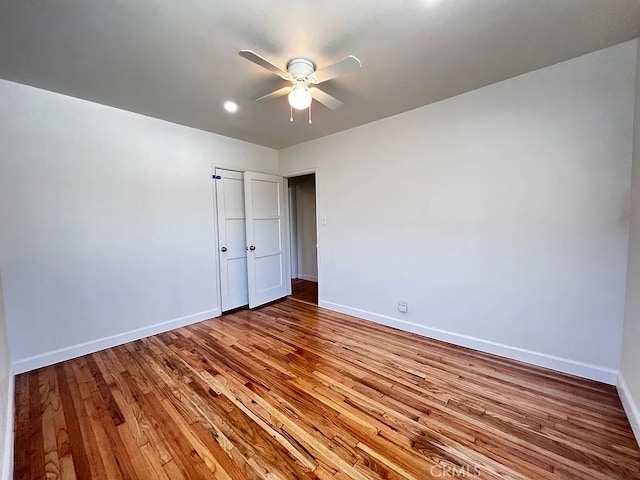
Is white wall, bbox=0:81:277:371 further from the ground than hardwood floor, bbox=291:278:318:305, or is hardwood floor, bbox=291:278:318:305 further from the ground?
white wall, bbox=0:81:277:371

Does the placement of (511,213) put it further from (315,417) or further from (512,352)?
(315,417)

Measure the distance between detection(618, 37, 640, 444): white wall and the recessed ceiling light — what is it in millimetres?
3336

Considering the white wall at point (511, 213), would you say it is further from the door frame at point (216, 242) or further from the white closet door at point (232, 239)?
the door frame at point (216, 242)

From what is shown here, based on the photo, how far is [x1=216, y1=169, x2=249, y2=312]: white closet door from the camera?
150 inches

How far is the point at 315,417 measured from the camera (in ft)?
5.86

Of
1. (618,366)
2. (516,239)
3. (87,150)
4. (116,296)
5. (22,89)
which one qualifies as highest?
(22,89)

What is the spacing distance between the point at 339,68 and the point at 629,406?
3014mm

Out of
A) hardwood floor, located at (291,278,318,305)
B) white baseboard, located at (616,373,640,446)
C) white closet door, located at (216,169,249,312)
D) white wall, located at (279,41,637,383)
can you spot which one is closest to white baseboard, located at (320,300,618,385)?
white wall, located at (279,41,637,383)

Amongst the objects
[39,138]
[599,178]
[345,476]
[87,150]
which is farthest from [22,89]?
[599,178]

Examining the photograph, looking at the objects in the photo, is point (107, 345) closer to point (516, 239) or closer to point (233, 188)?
point (233, 188)

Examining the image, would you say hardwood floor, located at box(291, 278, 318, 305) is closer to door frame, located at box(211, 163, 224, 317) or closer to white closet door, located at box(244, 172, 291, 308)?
white closet door, located at box(244, 172, 291, 308)

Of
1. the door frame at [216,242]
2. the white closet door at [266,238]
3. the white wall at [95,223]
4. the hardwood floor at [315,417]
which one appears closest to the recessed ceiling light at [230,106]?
the white wall at [95,223]

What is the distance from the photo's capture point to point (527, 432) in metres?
1.64

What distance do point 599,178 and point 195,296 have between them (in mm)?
4404
